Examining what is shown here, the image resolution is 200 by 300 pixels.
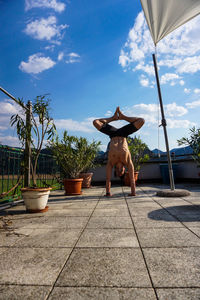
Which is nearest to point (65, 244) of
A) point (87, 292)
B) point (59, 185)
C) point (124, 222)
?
point (87, 292)

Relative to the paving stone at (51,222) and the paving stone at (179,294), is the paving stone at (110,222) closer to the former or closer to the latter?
the paving stone at (51,222)

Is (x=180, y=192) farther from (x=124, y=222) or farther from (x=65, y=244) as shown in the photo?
(x=65, y=244)

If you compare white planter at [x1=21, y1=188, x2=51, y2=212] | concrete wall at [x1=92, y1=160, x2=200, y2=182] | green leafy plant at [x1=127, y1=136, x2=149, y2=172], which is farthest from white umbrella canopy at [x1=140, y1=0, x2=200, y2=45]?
concrete wall at [x1=92, y1=160, x2=200, y2=182]

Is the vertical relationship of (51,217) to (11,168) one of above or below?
below

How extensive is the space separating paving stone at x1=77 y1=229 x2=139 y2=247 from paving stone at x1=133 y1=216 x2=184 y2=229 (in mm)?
247

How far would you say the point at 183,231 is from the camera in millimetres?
1798

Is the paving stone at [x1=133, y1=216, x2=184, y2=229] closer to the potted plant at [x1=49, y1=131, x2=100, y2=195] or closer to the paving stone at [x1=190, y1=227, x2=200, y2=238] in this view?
the paving stone at [x1=190, y1=227, x2=200, y2=238]

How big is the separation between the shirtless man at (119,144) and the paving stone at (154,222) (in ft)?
6.57

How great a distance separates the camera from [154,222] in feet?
6.98

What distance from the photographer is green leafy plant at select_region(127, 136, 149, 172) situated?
23.7ft

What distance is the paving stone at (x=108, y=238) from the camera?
5.02ft

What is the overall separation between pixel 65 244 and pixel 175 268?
0.91 m

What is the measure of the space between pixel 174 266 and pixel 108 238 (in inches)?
26.3

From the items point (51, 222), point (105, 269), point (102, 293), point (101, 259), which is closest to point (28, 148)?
point (51, 222)
